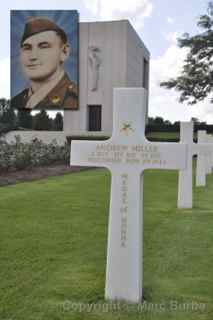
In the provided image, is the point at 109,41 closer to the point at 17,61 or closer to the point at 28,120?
the point at 17,61

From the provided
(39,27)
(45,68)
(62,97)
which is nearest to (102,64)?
(62,97)

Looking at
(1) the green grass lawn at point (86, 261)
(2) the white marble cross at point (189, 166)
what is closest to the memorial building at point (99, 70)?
(2) the white marble cross at point (189, 166)

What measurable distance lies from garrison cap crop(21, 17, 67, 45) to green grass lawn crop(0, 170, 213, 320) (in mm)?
24929

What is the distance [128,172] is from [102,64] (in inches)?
1125

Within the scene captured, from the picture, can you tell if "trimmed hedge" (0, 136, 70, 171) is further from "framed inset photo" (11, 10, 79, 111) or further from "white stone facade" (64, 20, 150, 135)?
"framed inset photo" (11, 10, 79, 111)

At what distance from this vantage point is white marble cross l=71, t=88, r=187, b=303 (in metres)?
3.06

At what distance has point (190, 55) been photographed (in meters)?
28.4

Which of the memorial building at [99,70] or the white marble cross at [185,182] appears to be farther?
the memorial building at [99,70]

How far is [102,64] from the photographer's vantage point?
30828 mm

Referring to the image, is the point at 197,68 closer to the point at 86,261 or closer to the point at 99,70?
the point at 99,70

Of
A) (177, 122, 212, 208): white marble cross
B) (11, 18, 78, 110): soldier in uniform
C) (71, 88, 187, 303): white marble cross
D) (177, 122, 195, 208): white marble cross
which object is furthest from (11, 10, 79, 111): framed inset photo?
(71, 88, 187, 303): white marble cross

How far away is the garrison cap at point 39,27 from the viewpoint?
30448mm

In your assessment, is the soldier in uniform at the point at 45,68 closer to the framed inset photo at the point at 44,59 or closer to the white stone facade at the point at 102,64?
the framed inset photo at the point at 44,59

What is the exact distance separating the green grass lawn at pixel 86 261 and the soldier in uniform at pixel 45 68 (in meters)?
24.3
